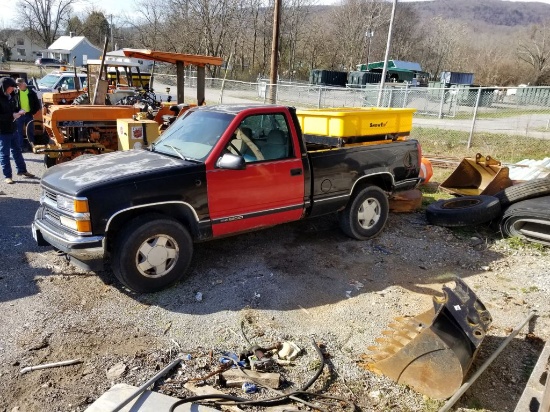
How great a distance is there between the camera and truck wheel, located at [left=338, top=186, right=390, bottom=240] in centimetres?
618

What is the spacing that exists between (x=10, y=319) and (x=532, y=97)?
26.7 m

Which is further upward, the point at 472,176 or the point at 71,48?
the point at 71,48

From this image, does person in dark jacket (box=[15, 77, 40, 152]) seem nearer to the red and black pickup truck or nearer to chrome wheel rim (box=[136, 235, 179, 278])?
the red and black pickup truck

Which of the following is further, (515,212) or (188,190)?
(515,212)

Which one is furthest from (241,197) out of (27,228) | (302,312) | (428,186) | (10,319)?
(428,186)

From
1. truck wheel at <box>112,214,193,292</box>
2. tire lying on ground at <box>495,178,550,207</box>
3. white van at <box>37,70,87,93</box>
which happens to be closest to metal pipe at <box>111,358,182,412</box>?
truck wheel at <box>112,214,193,292</box>

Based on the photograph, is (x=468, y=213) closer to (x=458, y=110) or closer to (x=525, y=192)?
(x=525, y=192)

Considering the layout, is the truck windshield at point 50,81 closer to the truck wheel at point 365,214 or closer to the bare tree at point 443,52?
the truck wheel at point 365,214

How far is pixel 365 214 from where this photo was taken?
20.8 feet

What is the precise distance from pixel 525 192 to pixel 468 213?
2.85 feet

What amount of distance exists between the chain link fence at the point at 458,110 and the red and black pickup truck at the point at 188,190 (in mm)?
8317

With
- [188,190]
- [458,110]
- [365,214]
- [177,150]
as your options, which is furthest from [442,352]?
[458,110]

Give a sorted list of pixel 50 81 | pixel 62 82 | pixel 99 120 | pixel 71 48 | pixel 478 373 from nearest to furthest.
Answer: pixel 478 373, pixel 99 120, pixel 62 82, pixel 50 81, pixel 71 48

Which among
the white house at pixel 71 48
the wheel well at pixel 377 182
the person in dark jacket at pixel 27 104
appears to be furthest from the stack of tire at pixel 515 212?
the white house at pixel 71 48
